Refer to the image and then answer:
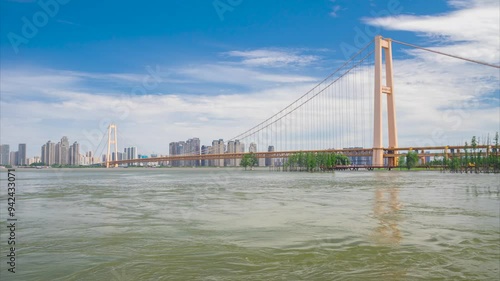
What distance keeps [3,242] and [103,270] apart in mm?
3249

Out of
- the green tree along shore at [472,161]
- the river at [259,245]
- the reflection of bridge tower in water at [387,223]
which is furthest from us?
the green tree along shore at [472,161]

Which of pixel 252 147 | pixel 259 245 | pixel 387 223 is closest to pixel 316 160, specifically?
pixel 252 147

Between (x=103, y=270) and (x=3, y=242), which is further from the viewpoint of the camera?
(x=3, y=242)

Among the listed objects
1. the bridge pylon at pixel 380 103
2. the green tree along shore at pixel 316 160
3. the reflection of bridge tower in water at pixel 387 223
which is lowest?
the reflection of bridge tower in water at pixel 387 223

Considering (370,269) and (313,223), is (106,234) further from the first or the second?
(370,269)

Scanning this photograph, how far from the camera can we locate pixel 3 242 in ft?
25.7

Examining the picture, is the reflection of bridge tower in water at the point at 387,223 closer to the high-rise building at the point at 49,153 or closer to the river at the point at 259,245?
the river at the point at 259,245

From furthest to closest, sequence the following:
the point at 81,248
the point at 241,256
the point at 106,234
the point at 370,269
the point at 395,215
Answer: the point at 395,215 < the point at 106,234 < the point at 81,248 < the point at 241,256 < the point at 370,269

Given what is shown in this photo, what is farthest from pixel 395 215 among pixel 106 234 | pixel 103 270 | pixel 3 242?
pixel 3 242

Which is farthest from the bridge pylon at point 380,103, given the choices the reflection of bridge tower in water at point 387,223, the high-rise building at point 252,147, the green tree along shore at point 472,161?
the reflection of bridge tower in water at point 387,223

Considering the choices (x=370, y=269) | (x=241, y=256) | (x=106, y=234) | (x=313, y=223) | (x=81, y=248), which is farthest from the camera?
(x=313, y=223)

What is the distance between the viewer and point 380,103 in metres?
64.6

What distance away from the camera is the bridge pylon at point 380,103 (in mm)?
65062

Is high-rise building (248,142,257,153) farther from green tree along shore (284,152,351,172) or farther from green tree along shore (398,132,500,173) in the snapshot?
green tree along shore (398,132,500,173)
